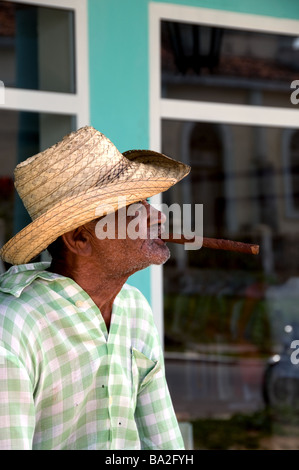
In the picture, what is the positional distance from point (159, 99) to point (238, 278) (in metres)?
3.20

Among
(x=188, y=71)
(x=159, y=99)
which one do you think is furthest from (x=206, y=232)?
(x=159, y=99)

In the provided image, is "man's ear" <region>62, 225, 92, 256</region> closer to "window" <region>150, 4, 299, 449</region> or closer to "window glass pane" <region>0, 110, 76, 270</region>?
"window glass pane" <region>0, 110, 76, 270</region>

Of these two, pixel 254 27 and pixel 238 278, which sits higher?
pixel 254 27

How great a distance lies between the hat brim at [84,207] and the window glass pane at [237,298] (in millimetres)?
3226

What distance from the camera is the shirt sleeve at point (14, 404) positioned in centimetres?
171

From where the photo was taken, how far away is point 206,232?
704 centimetres

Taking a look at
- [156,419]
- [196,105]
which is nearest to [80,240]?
[156,419]

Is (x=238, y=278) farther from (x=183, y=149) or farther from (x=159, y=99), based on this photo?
(x=159, y=99)

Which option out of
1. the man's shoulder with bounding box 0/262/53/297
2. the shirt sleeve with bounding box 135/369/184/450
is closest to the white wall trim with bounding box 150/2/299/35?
the man's shoulder with bounding box 0/262/53/297

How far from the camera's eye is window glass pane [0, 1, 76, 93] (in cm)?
385

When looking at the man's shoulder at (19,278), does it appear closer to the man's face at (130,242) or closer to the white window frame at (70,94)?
the man's face at (130,242)

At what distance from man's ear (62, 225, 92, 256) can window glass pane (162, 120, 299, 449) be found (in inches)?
128

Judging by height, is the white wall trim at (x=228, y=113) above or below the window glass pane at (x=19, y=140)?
above

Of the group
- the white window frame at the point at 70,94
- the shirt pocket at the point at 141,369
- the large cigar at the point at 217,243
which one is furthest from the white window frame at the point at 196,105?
the large cigar at the point at 217,243
